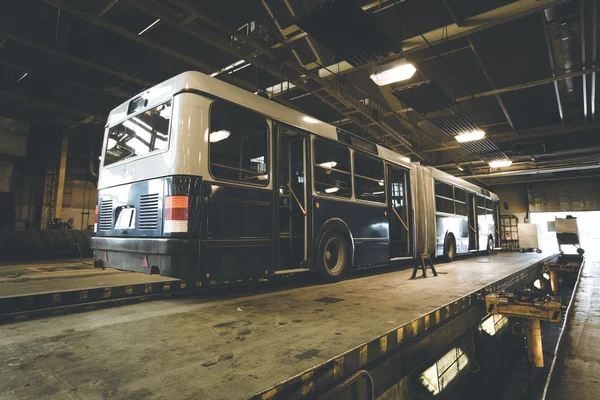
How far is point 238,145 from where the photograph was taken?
427 centimetres

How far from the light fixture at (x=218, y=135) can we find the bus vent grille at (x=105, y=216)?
185 cm

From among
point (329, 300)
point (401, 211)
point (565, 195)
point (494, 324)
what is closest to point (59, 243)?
point (329, 300)

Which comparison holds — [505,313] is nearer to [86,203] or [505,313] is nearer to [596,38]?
[596,38]

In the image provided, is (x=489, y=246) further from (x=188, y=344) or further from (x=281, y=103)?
(x=188, y=344)

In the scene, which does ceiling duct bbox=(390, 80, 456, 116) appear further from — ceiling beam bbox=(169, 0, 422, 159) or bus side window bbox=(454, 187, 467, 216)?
bus side window bbox=(454, 187, 467, 216)

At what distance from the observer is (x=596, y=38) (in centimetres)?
671

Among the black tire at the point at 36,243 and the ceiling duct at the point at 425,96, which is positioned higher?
the ceiling duct at the point at 425,96

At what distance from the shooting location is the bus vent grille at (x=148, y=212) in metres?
3.67

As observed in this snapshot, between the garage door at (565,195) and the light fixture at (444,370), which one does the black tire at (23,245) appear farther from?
the garage door at (565,195)

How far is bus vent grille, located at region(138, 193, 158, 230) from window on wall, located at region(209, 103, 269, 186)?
2.48 ft

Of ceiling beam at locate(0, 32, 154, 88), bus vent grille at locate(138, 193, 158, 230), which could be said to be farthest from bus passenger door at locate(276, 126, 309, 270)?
ceiling beam at locate(0, 32, 154, 88)

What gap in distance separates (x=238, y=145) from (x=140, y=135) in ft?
4.18

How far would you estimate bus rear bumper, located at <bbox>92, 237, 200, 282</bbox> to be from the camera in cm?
340

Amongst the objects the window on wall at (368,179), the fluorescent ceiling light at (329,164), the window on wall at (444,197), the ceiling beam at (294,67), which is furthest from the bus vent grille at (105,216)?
the window on wall at (444,197)
